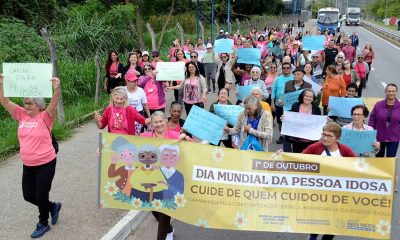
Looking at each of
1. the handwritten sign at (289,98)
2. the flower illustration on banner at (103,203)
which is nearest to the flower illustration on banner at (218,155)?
the flower illustration on banner at (103,203)

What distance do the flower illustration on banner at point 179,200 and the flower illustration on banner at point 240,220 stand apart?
0.55 metres

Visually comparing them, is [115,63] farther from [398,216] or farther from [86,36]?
[398,216]

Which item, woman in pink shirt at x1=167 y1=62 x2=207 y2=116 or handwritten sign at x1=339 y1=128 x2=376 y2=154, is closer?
handwritten sign at x1=339 y1=128 x2=376 y2=154

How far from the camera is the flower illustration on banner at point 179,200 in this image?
477 cm

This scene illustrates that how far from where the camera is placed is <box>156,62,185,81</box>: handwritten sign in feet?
29.1

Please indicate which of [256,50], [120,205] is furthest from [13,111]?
[256,50]

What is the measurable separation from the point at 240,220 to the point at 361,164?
1.31m

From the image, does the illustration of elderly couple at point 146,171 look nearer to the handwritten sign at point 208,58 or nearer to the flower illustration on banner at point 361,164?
the flower illustration on banner at point 361,164

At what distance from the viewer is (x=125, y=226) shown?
17.9 ft

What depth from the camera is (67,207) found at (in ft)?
19.9

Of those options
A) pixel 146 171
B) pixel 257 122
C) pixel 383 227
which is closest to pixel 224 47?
pixel 257 122

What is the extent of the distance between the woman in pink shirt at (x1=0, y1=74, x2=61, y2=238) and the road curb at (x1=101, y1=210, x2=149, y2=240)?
2.69ft

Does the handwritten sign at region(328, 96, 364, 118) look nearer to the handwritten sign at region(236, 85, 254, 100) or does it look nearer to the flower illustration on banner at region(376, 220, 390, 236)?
the handwritten sign at region(236, 85, 254, 100)

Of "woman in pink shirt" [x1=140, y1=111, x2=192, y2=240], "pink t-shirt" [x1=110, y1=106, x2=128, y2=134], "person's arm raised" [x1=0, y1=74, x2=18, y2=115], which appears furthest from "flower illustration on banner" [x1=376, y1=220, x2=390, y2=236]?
"person's arm raised" [x1=0, y1=74, x2=18, y2=115]
